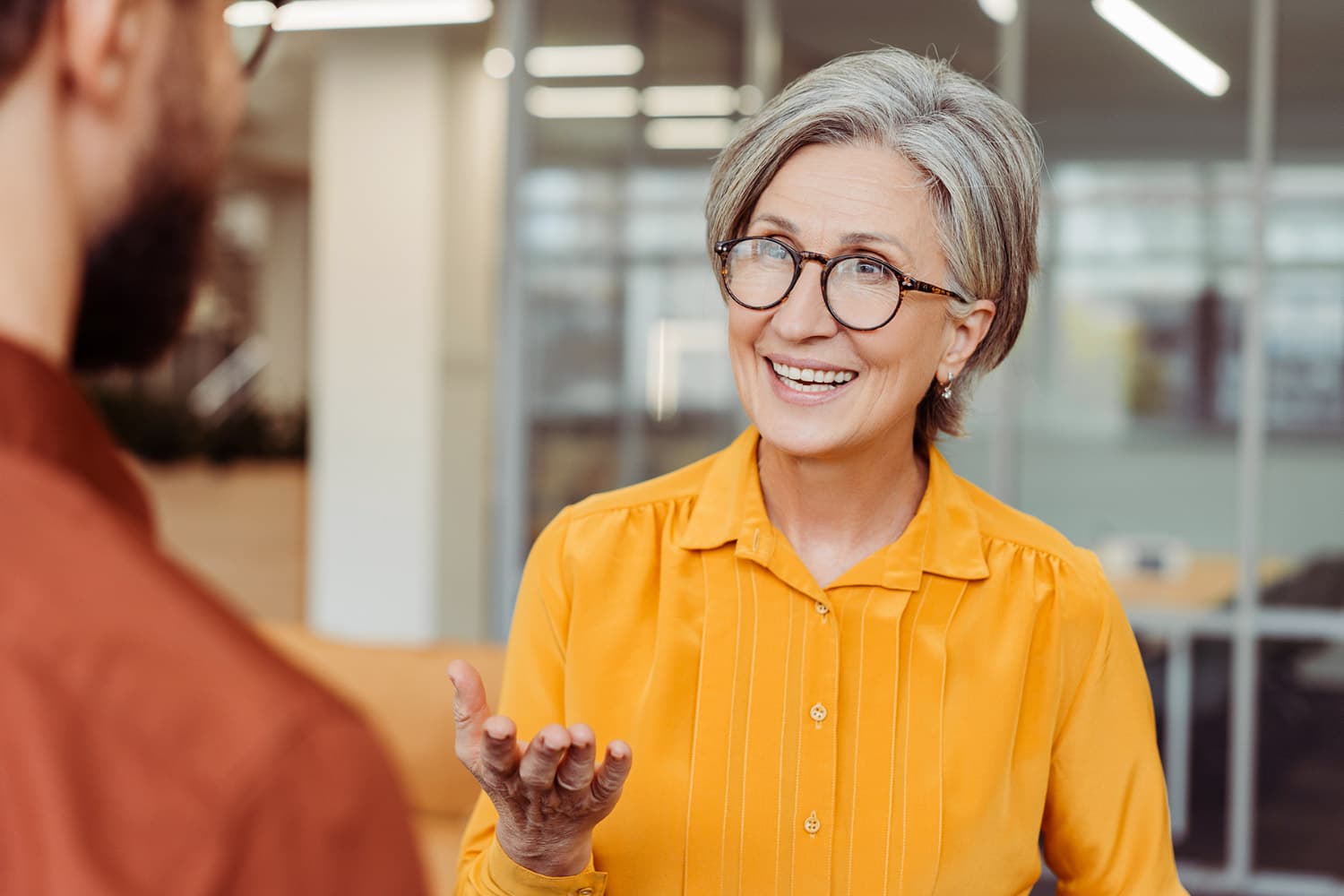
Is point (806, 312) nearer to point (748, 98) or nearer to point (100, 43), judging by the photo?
point (100, 43)

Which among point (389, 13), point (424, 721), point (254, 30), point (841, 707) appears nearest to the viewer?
point (254, 30)

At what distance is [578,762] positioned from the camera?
108 centimetres

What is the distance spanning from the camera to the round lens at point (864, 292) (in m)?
1.43

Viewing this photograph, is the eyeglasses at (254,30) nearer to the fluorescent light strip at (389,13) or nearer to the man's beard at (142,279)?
the man's beard at (142,279)

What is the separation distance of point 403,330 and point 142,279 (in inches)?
208

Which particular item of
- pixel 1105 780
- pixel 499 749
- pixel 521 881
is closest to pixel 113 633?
pixel 499 749

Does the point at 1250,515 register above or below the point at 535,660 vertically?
below

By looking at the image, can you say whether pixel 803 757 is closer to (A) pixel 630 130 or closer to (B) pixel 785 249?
(B) pixel 785 249

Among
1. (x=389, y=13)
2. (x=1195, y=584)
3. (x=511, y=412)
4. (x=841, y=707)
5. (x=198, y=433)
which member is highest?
(x=389, y=13)

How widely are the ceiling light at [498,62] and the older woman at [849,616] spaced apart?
4.01 metres

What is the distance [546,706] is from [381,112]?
4.85 metres

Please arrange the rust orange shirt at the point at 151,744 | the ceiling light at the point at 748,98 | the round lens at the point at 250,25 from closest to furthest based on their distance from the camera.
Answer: the rust orange shirt at the point at 151,744 < the round lens at the point at 250,25 < the ceiling light at the point at 748,98

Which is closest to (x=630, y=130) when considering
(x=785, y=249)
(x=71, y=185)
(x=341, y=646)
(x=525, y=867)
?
(x=341, y=646)

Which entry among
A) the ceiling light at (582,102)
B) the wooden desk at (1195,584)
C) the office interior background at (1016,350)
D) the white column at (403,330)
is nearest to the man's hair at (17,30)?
the office interior background at (1016,350)
